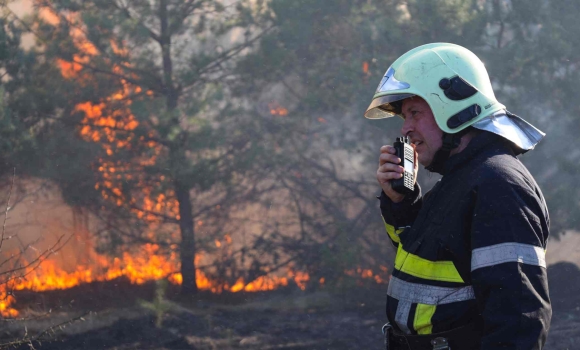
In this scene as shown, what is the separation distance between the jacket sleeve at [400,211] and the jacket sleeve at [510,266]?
0.79 metres

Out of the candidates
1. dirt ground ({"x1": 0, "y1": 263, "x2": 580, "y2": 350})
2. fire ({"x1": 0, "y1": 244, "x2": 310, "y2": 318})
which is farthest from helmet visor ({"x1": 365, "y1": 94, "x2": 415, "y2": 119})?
fire ({"x1": 0, "y1": 244, "x2": 310, "y2": 318})

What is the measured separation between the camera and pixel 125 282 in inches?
464

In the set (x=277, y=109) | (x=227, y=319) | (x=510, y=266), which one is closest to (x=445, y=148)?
(x=510, y=266)

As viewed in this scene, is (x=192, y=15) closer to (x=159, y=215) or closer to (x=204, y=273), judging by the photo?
(x=159, y=215)

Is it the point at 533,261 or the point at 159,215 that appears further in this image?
the point at 159,215

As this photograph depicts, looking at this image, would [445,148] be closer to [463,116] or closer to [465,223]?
[463,116]

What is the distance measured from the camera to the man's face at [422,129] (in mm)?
2621

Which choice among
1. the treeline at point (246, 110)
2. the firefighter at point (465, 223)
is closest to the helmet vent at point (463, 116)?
the firefighter at point (465, 223)

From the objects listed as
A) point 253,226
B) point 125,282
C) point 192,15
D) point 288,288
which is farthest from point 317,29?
point 125,282

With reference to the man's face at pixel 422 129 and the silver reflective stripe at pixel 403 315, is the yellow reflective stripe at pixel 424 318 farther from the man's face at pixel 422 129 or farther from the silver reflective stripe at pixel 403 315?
the man's face at pixel 422 129

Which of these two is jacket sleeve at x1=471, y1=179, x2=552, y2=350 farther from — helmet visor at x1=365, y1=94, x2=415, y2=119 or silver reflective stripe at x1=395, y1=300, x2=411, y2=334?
helmet visor at x1=365, y1=94, x2=415, y2=119

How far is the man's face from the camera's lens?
262 centimetres

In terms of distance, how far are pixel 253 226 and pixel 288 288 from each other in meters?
1.38

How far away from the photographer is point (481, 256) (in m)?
2.11
